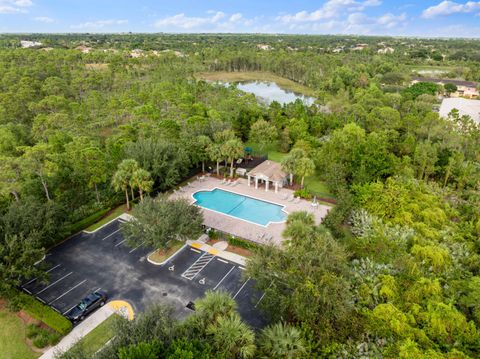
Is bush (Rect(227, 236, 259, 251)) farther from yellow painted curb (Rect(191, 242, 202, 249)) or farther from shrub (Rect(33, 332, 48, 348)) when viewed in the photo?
shrub (Rect(33, 332, 48, 348))

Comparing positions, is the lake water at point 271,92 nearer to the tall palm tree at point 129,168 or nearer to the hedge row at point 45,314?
the tall palm tree at point 129,168

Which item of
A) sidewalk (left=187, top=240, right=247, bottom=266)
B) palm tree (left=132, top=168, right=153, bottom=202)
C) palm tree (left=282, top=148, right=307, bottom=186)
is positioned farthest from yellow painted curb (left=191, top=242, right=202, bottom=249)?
palm tree (left=282, top=148, right=307, bottom=186)

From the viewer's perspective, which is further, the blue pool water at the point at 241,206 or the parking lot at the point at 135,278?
the blue pool water at the point at 241,206

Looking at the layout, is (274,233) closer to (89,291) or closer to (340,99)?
(89,291)

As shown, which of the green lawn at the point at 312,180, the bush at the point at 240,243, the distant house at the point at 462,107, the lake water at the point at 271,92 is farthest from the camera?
the lake water at the point at 271,92

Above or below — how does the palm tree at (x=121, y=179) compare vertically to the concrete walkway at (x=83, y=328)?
above

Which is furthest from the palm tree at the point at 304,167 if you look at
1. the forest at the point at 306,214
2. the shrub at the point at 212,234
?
the shrub at the point at 212,234

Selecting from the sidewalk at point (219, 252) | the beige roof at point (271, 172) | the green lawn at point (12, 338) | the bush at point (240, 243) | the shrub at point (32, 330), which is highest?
the beige roof at point (271, 172)

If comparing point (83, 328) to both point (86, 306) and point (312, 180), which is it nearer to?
point (86, 306)

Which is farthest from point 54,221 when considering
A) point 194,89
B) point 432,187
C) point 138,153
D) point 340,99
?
point 340,99
